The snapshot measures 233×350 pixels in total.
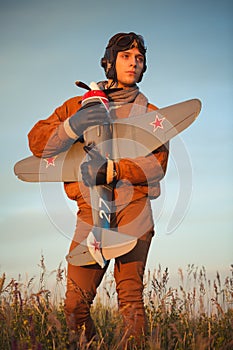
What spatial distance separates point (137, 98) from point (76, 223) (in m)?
1.04

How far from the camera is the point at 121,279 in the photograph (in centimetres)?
364

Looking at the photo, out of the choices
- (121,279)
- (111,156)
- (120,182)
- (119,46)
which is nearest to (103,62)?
(119,46)

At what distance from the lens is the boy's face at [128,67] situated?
400cm

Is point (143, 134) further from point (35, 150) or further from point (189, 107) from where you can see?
point (35, 150)

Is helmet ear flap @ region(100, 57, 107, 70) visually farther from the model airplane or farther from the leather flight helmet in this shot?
the model airplane

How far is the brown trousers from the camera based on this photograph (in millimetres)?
3562

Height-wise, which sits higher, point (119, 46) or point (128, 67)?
point (119, 46)

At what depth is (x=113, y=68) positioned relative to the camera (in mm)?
4086

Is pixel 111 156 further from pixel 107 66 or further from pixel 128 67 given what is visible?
pixel 107 66

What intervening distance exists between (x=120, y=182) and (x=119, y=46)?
41.7 inches

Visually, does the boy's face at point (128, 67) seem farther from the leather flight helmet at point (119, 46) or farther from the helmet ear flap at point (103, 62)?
the helmet ear flap at point (103, 62)

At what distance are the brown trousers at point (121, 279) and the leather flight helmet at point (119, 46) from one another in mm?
1054

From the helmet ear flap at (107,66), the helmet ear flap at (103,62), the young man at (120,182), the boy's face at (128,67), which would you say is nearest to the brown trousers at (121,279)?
the young man at (120,182)

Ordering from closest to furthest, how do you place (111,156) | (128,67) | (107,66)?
(111,156)
(128,67)
(107,66)
